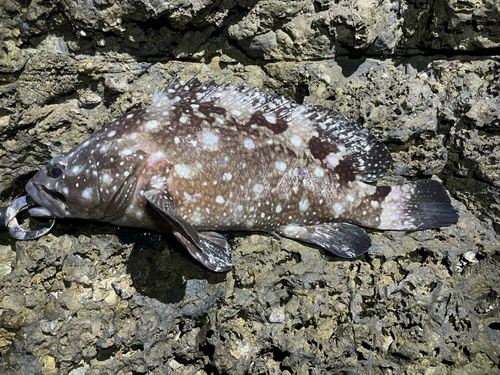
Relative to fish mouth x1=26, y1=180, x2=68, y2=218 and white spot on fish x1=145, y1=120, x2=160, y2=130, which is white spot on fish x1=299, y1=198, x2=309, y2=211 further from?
fish mouth x1=26, y1=180, x2=68, y2=218

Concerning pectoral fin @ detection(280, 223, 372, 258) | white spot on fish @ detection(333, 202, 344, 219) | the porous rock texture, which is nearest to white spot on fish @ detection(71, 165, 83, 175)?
the porous rock texture

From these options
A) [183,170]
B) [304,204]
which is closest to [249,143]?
[183,170]

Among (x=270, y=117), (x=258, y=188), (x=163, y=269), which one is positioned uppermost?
(x=270, y=117)

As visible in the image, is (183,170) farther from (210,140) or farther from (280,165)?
(280,165)

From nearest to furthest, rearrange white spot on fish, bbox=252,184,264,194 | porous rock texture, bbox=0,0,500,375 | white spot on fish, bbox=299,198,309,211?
porous rock texture, bbox=0,0,500,375 < white spot on fish, bbox=252,184,264,194 < white spot on fish, bbox=299,198,309,211

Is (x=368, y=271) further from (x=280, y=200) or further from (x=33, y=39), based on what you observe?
(x=33, y=39)

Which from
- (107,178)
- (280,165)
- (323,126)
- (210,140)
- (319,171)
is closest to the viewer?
(107,178)

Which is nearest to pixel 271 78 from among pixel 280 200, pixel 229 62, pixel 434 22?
pixel 229 62
